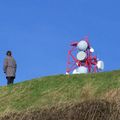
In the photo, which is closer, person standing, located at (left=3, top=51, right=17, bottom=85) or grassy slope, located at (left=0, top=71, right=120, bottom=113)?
grassy slope, located at (left=0, top=71, right=120, bottom=113)

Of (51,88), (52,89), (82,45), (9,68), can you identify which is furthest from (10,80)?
(82,45)

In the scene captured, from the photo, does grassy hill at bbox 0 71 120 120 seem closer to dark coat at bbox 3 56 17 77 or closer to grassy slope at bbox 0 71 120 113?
grassy slope at bbox 0 71 120 113

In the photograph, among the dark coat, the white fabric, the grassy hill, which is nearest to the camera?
the grassy hill

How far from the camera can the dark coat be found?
2289cm

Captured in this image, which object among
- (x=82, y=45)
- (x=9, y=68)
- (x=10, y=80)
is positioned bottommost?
(x=10, y=80)

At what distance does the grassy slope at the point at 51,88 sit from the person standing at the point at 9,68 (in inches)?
51.9

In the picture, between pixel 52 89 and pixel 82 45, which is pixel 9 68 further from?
pixel 82 45

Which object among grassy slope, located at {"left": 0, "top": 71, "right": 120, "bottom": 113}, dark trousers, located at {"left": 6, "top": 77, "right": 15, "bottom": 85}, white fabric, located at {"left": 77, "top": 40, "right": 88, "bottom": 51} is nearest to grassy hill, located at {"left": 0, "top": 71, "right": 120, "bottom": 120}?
grassy slope, located at {"left": 0, "top": 71, "right": 120, "bottom": 113}

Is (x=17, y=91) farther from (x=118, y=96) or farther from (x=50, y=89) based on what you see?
(x=118, y=96)

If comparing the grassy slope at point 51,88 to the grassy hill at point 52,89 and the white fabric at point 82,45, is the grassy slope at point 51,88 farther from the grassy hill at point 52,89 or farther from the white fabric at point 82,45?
the white fabric at point 82,45

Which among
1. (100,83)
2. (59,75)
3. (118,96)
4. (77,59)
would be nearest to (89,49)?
(77,59)

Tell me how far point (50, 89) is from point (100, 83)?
1766 millimetres

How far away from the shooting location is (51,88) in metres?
19.7

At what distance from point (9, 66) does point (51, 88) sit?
12.2 feet
